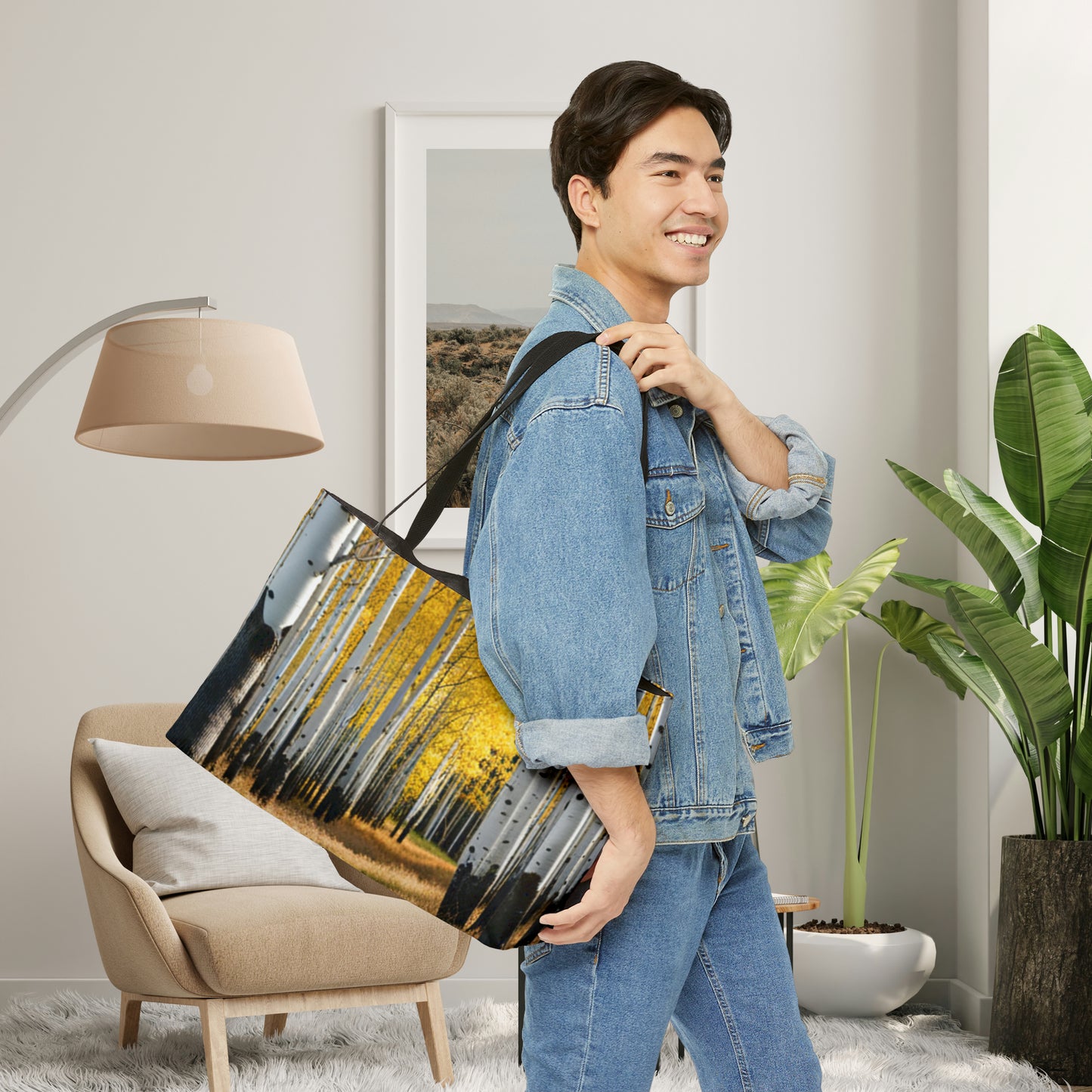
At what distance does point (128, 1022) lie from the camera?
104 inches

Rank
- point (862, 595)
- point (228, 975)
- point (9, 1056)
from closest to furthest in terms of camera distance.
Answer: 1. point (228, 975)
2. point (9, 1056)
3. point (862, 595)

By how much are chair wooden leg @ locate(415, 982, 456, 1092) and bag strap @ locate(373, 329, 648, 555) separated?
69.1 inches

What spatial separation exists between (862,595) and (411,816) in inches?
84.2

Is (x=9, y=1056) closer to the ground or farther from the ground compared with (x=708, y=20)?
closer to the ground

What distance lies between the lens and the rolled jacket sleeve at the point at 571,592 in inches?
31.4

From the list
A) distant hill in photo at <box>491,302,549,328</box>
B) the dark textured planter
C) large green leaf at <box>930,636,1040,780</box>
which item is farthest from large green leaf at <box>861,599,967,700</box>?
distant hill in photo at <box>491,302,549,328</box>

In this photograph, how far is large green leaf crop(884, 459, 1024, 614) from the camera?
2.62 m

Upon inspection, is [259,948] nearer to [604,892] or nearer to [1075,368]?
[604,892]

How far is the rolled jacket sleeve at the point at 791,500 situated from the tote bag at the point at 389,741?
288 mm

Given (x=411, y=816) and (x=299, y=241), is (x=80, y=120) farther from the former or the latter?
(x=411, y=816)

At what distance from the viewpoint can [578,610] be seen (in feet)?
2.64

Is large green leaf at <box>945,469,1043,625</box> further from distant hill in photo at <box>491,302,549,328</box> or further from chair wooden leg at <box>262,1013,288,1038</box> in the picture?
chair wooden leg at <box>262,1013,288,1038</box>

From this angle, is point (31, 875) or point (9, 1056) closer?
point (9, 1056)

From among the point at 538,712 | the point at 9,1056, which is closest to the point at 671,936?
the point at 538,712
